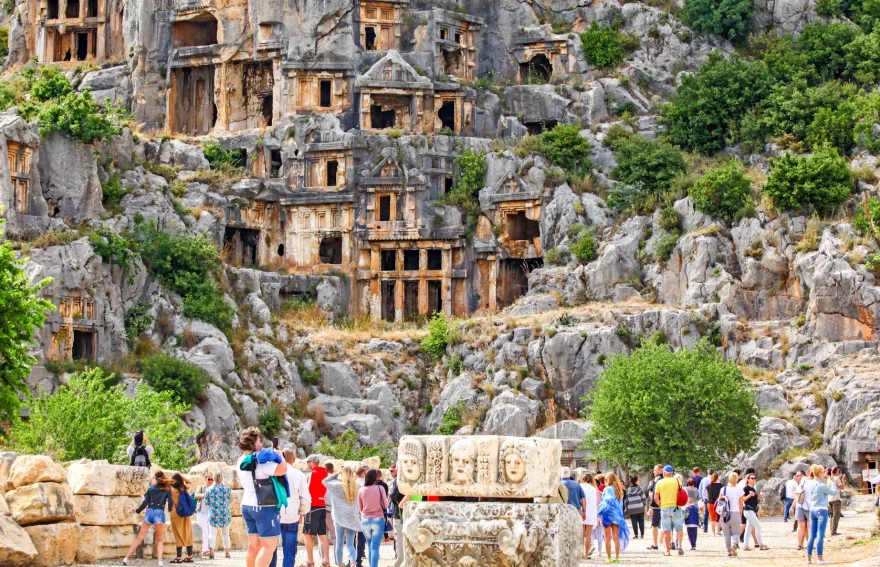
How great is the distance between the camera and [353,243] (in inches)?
2736

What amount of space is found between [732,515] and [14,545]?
15.4 meters

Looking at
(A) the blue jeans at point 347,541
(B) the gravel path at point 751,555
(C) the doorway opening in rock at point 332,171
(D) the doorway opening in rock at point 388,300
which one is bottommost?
(B) the gravel path at point 751,555

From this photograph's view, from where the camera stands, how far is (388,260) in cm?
7025

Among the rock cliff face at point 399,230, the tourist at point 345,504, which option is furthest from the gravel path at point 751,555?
the rock cliff face at point 399,230

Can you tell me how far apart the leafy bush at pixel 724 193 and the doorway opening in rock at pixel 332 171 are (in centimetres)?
1641

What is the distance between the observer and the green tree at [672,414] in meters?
51.0

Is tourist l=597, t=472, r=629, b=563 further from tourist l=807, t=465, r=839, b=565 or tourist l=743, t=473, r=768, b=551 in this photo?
tourist l=807, t=465, r=839, b=565

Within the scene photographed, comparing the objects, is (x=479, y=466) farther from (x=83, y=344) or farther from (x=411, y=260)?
(x=411, y=260)

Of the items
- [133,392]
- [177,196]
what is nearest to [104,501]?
[133,392]

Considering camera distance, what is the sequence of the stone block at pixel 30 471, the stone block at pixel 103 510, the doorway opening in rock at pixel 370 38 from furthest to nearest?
the doorway opening in rock at pixel 370 38 → the stone block at pixel 103 510 → the stone block at pixel 30 471

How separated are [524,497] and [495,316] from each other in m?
42.2

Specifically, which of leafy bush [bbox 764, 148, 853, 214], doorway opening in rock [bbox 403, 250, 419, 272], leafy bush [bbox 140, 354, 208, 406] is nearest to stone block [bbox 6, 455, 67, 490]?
leafy bush [bbox 140, 354, 208, 406]

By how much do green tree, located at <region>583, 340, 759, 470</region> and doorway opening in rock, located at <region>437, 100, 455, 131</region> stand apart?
2343 cm

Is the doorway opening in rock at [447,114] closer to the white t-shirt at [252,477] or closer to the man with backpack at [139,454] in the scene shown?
the man with backpack at [139,454]
